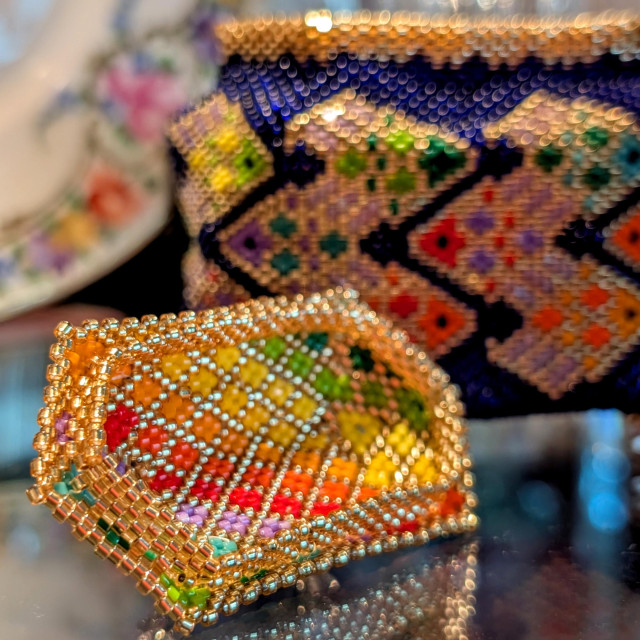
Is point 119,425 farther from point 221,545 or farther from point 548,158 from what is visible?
point 548,158

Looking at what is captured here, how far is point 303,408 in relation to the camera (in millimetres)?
334

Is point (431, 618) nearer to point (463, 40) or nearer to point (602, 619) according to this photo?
point (602, 619)

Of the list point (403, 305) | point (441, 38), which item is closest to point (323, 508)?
point (403, 305)

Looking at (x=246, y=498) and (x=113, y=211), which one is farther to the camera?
(x=113, y=211)

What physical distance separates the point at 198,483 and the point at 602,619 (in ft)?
0.53

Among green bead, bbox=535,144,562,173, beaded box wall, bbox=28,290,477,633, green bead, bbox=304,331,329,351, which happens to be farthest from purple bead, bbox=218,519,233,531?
green bead, bbox=535,144,562,173

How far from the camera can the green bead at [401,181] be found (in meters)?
0.34

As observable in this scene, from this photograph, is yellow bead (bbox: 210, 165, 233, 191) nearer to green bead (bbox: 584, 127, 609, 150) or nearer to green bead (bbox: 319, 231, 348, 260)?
green bead (bbox: 319, 231, 348, 260)

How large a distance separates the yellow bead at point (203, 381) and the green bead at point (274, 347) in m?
0.03

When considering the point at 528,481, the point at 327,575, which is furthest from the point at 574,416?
the point at 327,575

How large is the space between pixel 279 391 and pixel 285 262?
0.07 m

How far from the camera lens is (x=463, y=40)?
0.35 m

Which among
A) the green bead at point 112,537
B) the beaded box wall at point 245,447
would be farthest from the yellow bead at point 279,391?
the green bead at point 112,537

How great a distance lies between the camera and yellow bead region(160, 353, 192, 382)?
0.30 meters
